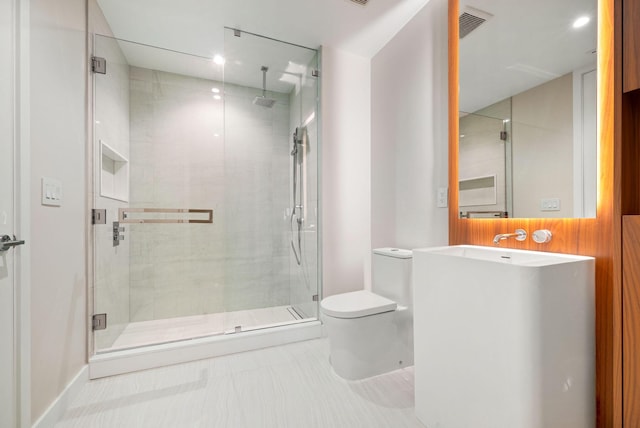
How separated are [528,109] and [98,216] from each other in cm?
260

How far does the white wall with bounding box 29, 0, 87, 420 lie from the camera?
1228 mm

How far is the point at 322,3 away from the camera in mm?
1903

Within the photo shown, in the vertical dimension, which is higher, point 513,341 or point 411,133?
point 411,133

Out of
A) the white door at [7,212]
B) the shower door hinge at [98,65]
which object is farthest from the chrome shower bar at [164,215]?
the white door at [7,212]

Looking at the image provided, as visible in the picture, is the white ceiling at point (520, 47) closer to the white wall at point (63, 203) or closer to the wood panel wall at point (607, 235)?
the wood panel wall at point (607, 235)

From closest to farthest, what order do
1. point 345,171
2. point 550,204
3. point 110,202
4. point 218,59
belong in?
point 550,204, point 110,202, point 345,171, point 218,59

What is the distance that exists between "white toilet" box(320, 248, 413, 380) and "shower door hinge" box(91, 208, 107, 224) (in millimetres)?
1595

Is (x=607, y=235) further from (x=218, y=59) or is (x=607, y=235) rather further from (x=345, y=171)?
(x=218, y=59)

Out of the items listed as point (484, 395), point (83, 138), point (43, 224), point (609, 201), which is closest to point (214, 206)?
point (83, 138)

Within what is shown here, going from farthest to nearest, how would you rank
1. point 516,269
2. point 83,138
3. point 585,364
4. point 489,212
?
point 83,138 < point 489,212 < point 585,364 < point 516,269

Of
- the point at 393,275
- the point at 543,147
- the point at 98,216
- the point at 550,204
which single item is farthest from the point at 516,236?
the point at 98,216

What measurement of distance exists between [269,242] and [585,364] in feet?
7.10

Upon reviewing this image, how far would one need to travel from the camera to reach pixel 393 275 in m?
1.84

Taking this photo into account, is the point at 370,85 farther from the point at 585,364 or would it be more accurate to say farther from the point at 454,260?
the point at 585,364
